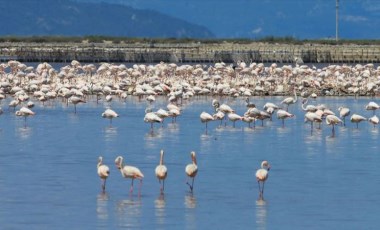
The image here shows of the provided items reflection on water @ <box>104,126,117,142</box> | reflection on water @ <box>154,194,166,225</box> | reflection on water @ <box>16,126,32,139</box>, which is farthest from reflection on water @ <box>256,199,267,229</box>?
reflection on water @ <box>16,126,32,139</box>

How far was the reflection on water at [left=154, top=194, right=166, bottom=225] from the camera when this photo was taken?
1634 centimetres

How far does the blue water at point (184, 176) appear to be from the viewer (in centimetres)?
1650

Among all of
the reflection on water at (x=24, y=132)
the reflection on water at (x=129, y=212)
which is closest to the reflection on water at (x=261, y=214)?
the reflection on water at (x=129, y=212)

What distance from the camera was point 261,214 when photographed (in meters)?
16.8

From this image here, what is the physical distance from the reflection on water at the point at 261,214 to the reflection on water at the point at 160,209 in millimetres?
1243

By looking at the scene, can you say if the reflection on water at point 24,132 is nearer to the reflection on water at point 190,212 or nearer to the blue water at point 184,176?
the blue water at point 184,176

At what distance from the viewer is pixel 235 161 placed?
22.5 m

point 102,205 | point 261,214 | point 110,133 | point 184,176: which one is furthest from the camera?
Answer: point 110,133

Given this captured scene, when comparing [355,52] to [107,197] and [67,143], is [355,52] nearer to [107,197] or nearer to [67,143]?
[67,143]

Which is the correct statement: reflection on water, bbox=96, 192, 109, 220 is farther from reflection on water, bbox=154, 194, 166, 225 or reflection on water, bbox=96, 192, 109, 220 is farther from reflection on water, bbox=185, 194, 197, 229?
reflection on water, bbox=185, 194, 197, 229

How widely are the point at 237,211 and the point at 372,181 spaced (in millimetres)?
3785

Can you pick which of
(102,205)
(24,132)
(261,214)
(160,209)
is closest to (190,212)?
(160,209)

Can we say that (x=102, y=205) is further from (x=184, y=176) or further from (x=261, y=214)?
(x=184, y=176)

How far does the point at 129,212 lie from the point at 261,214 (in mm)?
1774
